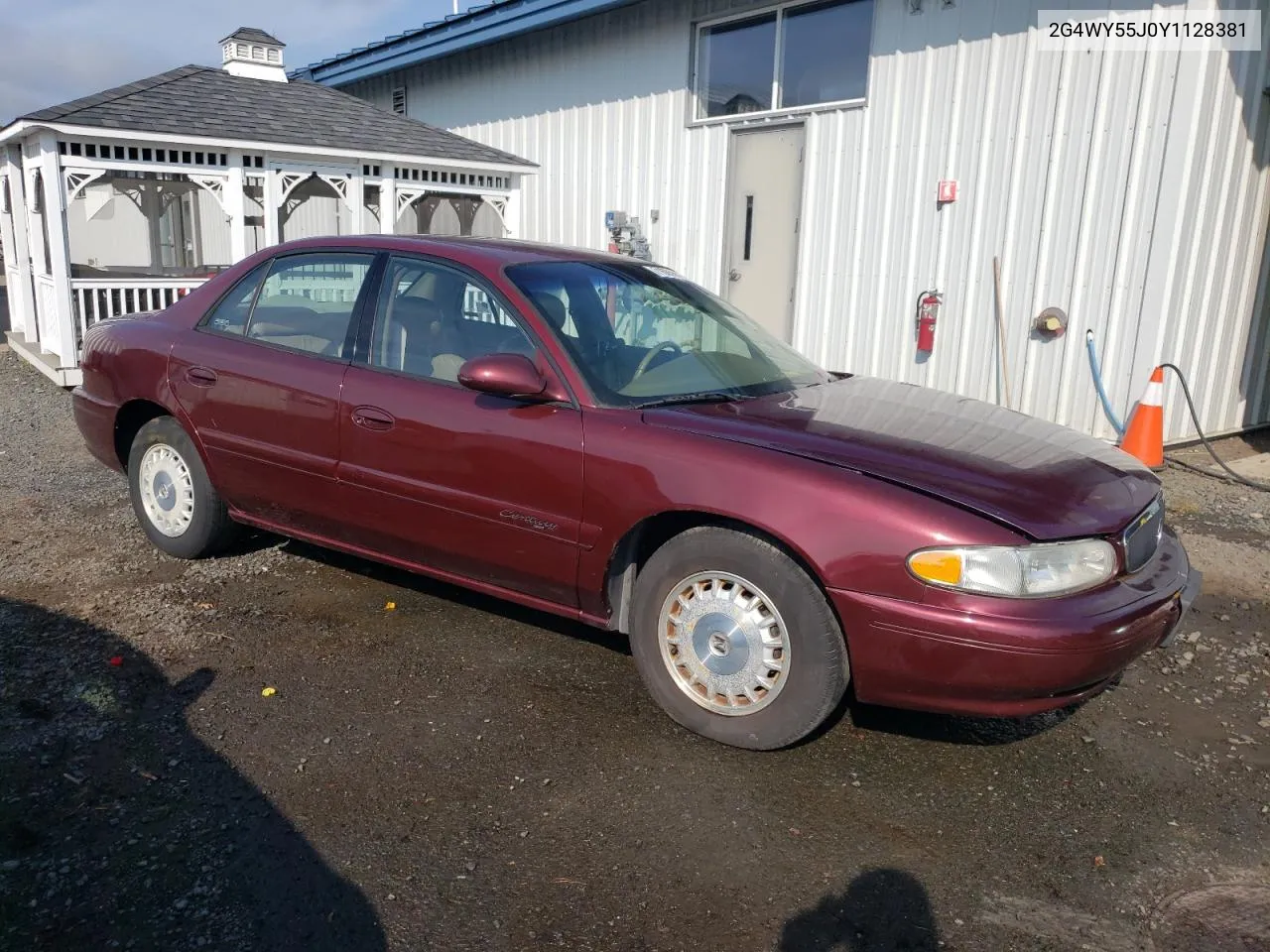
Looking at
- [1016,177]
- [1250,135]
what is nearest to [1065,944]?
[1016,177]

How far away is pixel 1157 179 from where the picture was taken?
740cm

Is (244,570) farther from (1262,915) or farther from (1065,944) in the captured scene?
(1262,915)

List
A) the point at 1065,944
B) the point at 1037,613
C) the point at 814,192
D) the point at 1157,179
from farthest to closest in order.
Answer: the point at 814,192 → the point at 1157,179 → the point at 1037,613 → the point at 1065,944

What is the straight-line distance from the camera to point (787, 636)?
10.4 ft

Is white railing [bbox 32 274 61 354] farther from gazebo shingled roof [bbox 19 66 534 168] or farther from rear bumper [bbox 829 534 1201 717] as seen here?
rear bumper [bbox 829 534 1201 717]

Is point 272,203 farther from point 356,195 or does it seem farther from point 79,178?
point 79,178

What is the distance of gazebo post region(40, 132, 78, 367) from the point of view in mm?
9648

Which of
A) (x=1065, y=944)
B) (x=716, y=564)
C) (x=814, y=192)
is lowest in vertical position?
(x=1065, y=944)

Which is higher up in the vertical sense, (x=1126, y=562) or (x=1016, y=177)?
(x=1016, y=177)

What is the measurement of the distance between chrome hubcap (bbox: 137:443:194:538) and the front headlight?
3.51 meters

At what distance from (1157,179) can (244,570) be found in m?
6.77

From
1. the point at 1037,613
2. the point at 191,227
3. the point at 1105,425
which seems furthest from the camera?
the point at 191,227

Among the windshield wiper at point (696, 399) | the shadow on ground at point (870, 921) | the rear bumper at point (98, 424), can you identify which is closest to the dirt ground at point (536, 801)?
the shadow on ground at point (870, 921)

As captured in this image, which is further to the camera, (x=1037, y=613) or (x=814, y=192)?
(x=814, y=192)
